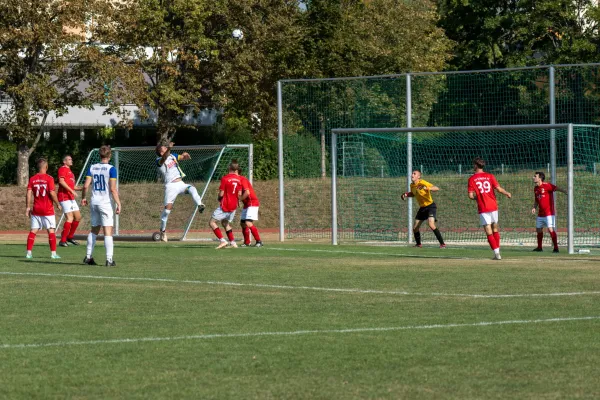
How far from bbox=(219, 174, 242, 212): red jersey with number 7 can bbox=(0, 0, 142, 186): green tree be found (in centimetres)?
1903

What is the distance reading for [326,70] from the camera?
4772 centimetres

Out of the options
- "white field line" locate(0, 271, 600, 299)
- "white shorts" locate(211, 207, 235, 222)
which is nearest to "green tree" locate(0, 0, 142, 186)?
"white shorts" locate(211, 207, 235, 222)

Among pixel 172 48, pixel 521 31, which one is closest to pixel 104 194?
pixel 172 48

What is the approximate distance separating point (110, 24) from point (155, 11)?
217 cm

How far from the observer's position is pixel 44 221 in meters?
20.3

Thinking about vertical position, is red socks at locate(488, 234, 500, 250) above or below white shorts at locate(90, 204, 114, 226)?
below

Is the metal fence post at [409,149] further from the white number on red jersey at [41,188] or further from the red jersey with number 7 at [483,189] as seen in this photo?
the white number on red jersey at [41,188]

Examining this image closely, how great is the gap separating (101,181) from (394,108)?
421 inches

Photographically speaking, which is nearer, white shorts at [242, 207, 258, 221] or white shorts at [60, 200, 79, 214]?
white shorts at [60, 200, 79, 214]

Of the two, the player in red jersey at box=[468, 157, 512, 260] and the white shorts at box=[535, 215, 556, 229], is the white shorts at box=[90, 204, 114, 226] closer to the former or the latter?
the player in red jersey at box=[468, 157, 512, 260]

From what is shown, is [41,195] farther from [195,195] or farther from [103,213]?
[195,195]

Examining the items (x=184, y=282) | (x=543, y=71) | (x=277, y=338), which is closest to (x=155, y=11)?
(x=543, y=71)

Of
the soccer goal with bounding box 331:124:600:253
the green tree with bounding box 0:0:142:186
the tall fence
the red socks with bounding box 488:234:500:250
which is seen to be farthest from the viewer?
the green tree with bounding box 0:0:142:186

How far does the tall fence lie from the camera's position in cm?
2511
